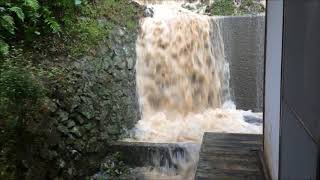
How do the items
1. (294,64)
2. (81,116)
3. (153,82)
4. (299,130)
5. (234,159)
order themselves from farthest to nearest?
(153,82), (81,116), (234,159), (294,64), (299,130)

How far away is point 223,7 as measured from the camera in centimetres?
1001

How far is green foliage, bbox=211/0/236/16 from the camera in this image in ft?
32.5

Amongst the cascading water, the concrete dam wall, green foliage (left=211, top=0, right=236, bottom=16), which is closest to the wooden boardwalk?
the cascading water

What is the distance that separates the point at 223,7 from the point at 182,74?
A: 124 inches

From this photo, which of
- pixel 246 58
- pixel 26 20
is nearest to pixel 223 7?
pixel 246 58

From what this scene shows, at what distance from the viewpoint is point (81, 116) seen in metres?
5.39

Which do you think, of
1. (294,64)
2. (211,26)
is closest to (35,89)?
(294,64)

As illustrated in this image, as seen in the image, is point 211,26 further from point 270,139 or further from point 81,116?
point 270,139

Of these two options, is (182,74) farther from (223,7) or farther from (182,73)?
(223,7)

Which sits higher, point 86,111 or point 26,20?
point 26,20

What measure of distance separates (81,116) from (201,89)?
310cm

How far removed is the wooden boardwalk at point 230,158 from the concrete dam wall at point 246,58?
115 inches

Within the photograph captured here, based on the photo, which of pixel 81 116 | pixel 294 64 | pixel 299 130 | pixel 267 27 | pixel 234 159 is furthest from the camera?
pixel 81 116

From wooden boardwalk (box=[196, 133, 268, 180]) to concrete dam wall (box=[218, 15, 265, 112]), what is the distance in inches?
115
